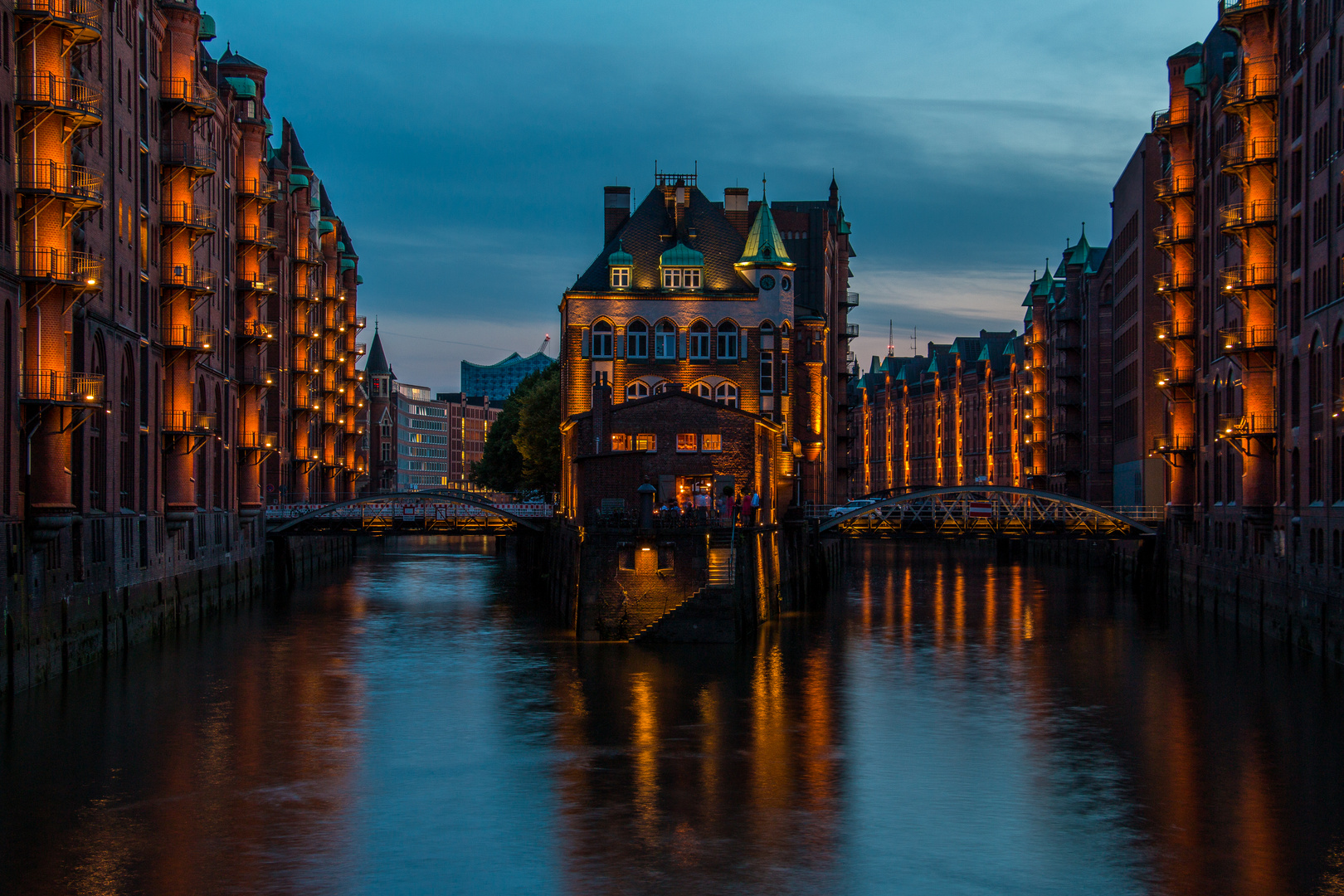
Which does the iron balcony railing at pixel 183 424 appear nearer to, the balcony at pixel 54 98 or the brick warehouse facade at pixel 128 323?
the brick warehouse facade at pixel 128 323

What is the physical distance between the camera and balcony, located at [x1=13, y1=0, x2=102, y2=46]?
39844 mm

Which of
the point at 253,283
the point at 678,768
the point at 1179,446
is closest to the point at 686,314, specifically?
the point at 253,283

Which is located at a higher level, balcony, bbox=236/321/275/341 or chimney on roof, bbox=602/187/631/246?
chimney on roof, bbox=602/187/631/246

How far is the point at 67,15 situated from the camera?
134 feet

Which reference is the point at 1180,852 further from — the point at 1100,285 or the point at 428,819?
the point at 1100,285

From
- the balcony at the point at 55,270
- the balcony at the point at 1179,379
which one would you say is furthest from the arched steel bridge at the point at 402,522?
the balcony at the point at 55,270

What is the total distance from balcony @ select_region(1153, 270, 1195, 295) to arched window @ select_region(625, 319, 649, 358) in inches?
1012

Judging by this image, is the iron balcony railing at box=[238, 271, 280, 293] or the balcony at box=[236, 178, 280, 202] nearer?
the iron balcony railing at box=[238, 271, 280, 293]

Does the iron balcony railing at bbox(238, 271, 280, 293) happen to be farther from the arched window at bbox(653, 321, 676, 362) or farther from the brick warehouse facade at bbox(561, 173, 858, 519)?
the arched window at bbox(653, 321, 676, 362)

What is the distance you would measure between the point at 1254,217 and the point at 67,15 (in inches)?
1625

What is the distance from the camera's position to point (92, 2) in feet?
146

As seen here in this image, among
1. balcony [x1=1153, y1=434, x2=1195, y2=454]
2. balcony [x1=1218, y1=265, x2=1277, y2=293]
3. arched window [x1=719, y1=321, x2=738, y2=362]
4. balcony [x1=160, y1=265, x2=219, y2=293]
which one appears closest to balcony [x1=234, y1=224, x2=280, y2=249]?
balcony [x1=160, y1=265, x2=219, y2=293]

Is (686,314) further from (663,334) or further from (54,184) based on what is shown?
(54,184)

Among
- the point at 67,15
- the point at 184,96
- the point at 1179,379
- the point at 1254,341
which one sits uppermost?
the point at 184,96
